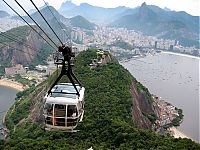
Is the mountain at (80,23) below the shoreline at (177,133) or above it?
above

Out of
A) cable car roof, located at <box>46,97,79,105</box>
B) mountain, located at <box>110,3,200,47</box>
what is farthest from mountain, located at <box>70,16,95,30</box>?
cable car roof, located at <box>46,97,79,105</box>

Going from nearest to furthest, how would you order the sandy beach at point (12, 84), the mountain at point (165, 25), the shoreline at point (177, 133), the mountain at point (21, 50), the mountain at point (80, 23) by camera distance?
the shoreline at point (177, 133) < the sandy beach at point (12, 84) < the mountain at point (21, 50) < the mountain at point (165, 25) < the mountain at point (80, 23)

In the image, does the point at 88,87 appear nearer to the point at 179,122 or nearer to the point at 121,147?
the point at 121,147

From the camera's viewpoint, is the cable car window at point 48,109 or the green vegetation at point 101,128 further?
the green vegetation at point 101,128

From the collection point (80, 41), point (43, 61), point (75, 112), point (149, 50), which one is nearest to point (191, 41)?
point (149, 50)

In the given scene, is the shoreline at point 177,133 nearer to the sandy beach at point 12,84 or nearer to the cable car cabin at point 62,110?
the sandy beach at point 12,84

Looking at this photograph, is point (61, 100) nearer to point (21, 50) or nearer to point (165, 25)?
point (21, 50)

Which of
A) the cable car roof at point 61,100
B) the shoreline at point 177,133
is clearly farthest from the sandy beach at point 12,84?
the cable car roof at point 61,100
